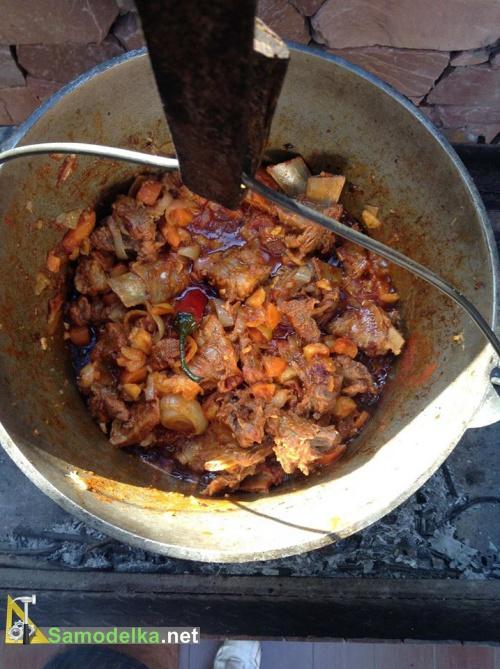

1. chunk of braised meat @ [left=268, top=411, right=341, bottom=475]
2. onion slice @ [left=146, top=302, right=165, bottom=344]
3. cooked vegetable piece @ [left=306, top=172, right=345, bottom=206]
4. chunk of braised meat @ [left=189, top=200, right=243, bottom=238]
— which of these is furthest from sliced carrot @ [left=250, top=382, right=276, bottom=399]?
cooked vegetable piece @ [left=306, top=172, right=345, bottom=206]

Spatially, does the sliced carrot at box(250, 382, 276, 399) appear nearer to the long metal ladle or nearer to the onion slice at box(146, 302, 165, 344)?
the onion slice at box(146, 302, 165, 344)

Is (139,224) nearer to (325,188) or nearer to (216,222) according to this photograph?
(216,222)

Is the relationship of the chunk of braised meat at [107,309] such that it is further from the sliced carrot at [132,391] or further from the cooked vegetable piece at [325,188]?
the cooked vegetable piece at [325,188]

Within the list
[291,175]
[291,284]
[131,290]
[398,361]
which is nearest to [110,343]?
[131,290]

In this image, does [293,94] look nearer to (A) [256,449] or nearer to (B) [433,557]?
(A) [256,449]

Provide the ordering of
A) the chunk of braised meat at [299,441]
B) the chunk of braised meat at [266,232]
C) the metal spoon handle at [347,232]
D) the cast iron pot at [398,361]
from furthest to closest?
the chunk of braised meat at [266,232] < the chunk of braised meat at [299,441] < the cast iron pot at [398,361] < the metal spoon handle at [347,232]

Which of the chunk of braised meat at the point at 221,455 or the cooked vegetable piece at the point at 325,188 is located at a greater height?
the cooked vegetable piece at the point at 325,188

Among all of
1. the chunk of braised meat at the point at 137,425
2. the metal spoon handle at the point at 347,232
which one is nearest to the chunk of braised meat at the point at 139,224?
the chunk of braised meat at the point at 137,425
